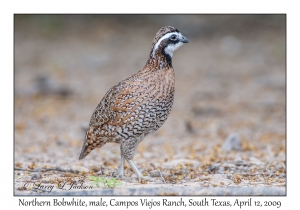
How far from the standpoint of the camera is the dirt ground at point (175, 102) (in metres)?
6.71

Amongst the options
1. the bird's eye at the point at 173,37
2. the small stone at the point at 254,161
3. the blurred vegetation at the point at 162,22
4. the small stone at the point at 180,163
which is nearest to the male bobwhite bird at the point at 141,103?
the bird's eye at the point at 173,37

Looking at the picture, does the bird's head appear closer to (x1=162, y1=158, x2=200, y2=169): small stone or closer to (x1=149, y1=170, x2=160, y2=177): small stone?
(x1=149, y1=170, x2=160, y2=177): small stone

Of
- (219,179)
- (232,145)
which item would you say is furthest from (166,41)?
(232,145)

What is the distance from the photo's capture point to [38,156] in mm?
8305

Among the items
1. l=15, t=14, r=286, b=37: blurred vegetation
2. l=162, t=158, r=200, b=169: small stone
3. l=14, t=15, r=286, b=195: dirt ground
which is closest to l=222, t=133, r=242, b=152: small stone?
l=14, t=15, r=286, b=195: dirt ground

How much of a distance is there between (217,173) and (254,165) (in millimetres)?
745

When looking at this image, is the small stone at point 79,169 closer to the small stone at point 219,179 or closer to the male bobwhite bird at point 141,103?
the male bobwhite bird at point 141,103

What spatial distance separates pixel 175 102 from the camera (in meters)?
12.3

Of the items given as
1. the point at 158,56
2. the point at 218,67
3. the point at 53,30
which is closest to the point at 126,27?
the point at 53,30

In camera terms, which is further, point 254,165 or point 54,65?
point 54,65

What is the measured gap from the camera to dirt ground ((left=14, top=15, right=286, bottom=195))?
22.0ft

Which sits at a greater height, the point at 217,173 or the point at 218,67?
the point at 218,67

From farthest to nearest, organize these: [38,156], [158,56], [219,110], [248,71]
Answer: [248,71] → [219,110] → [38,156] → [158,56]
